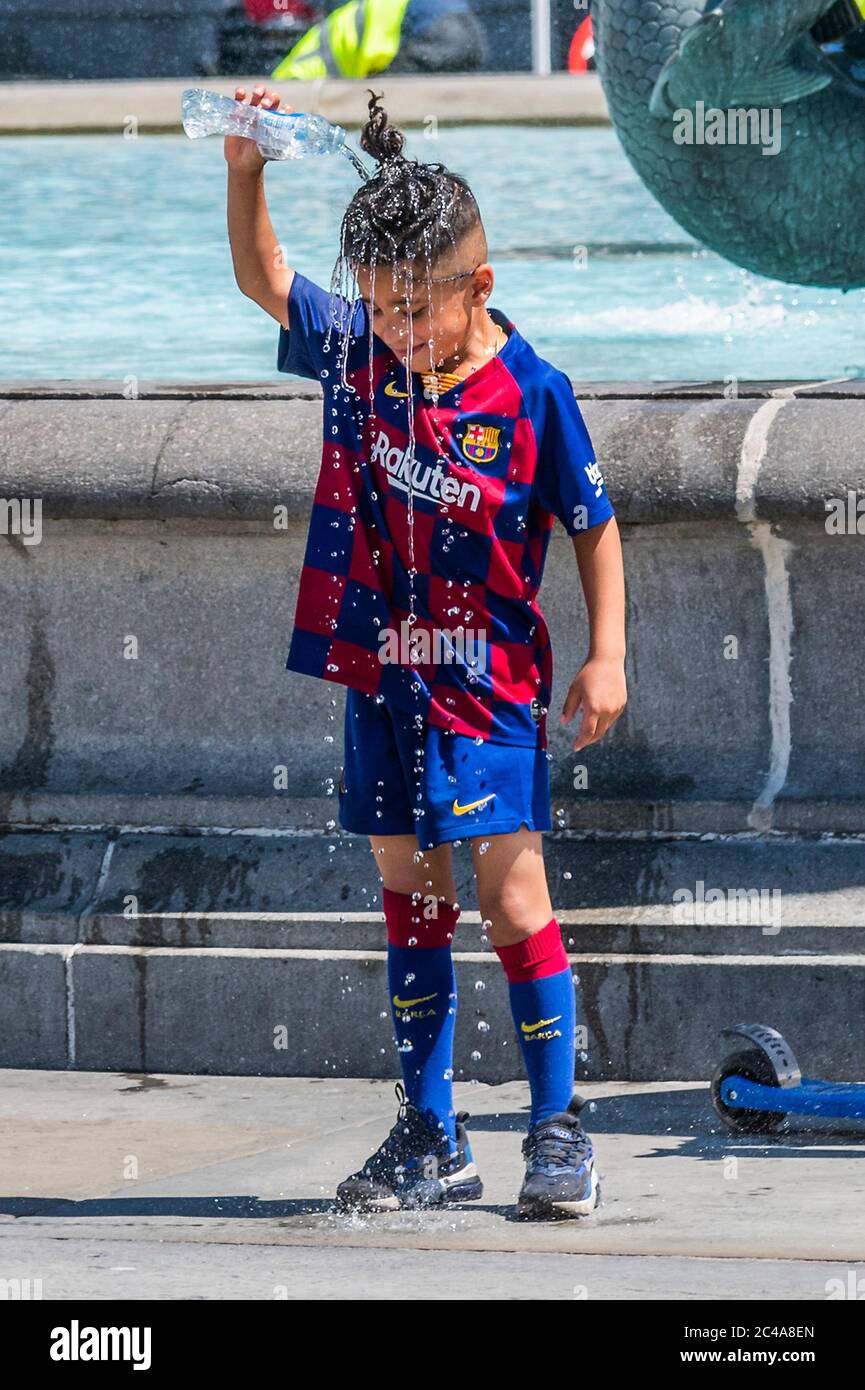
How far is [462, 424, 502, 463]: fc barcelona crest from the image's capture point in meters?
3.69

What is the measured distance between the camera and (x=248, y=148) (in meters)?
3.75

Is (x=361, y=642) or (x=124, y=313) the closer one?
(x=361, y=642)

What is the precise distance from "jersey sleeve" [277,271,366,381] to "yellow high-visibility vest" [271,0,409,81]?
47.9ft

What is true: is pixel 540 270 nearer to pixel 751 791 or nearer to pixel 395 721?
pixel 751 791

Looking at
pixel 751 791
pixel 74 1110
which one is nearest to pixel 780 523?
pixel 751 791

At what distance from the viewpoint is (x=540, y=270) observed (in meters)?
9.49

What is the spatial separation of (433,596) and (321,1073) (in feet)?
4.23

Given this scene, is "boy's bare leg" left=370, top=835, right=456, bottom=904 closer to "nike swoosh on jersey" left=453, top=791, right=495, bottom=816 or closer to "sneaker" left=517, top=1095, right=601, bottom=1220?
"nike swoosh on jersey" left=453, top=791, right=495, bottom=816

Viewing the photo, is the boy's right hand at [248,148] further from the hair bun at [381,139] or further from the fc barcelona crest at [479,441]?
the fc barcelona crest at [479,441]

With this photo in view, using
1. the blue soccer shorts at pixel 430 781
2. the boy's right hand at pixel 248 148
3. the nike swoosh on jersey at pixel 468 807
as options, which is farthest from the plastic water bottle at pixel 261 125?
the nike swoosh on jersey at pixel 468 807

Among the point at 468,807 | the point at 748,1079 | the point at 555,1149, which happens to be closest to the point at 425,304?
the point at 468,807

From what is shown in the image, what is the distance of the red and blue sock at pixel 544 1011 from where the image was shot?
377 centimetres

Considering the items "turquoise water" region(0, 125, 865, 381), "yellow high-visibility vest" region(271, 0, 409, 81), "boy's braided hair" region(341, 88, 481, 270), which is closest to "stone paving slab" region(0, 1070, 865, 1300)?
"boy's braided hair" region(341, 88, 481, 270)

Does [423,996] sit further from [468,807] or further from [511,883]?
[468,807]
